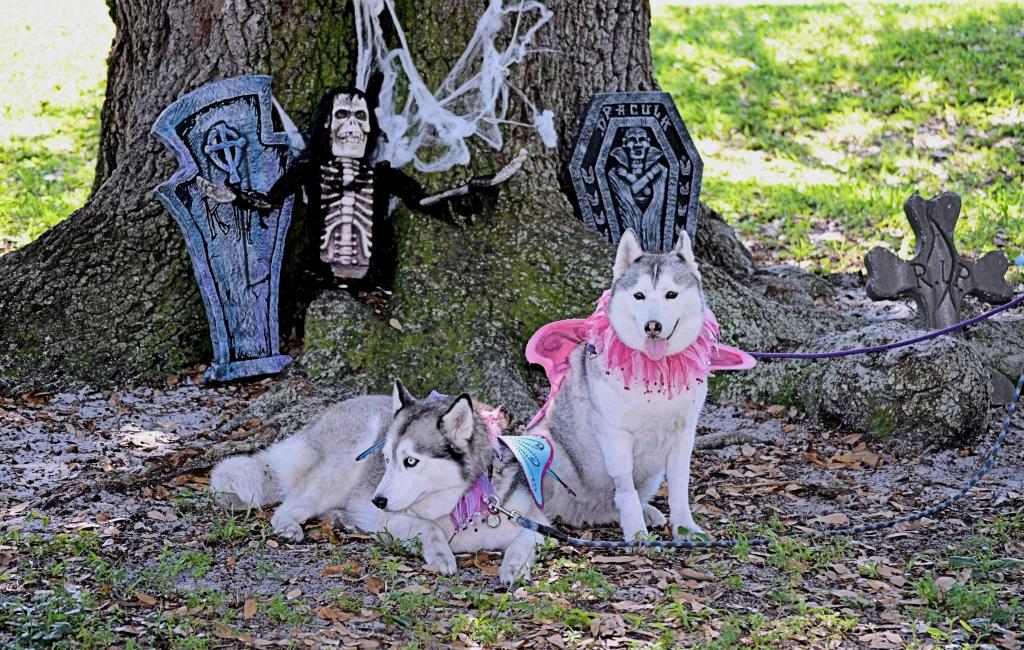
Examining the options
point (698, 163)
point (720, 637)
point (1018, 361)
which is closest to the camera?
point (720, 637)

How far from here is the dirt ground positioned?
389cm

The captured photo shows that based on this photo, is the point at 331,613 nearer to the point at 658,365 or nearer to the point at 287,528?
the point at 287,528

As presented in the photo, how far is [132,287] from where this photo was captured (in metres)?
6.69

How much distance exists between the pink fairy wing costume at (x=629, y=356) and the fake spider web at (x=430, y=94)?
71.2 inches

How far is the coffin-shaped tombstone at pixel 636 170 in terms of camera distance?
7184 millimetres

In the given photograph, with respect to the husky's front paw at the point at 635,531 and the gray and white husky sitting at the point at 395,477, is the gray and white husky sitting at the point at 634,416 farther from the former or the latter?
the gray and white husky sitting at the point at 395,477

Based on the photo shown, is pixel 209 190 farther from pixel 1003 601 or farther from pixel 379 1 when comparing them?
pixel 1003 601

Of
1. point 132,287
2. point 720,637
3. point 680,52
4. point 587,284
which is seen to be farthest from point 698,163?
point 680,52

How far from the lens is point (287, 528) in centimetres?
482

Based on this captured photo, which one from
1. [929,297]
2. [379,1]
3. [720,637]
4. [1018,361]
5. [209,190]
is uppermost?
[379,1]

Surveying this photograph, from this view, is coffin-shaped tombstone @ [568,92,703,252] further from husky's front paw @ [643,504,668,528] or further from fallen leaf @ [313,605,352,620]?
fallen leaf @ [313,605,352,620]

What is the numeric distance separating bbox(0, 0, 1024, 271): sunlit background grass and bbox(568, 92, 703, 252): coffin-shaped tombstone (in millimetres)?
2260

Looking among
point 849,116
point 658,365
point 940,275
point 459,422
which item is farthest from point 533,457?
point 849,116

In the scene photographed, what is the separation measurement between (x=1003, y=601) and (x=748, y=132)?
880cm
